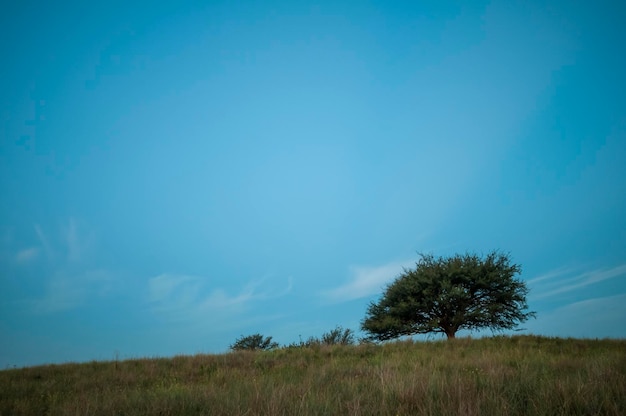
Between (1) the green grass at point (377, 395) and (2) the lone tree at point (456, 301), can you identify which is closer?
(1) the green grass at point (377, 395)

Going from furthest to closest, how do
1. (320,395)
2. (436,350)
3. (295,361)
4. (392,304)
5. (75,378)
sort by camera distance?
(392,304), (436,350), (295,361), (75,378), (320,395)

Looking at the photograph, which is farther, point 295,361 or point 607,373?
point 295,361

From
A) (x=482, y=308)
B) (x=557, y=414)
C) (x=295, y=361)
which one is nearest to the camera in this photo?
(x=557, y=414)

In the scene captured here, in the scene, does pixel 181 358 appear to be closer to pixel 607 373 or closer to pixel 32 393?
pixel 32 393

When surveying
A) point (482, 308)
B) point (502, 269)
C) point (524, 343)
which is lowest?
point (524, 343)

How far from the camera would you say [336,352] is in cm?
1579

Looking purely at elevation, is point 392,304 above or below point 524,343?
above

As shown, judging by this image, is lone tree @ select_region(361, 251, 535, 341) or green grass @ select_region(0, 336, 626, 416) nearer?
green grass @ select_region(0, 336, 626, 416)

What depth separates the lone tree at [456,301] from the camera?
1005 inches

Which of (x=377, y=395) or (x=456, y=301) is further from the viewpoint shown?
(x=456, y=301)

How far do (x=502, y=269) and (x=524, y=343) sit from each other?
1125cm

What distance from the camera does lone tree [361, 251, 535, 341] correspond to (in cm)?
2552

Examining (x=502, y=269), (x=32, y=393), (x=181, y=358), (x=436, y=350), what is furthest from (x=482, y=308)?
(x=32, y=393)

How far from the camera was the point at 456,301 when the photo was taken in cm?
2553
